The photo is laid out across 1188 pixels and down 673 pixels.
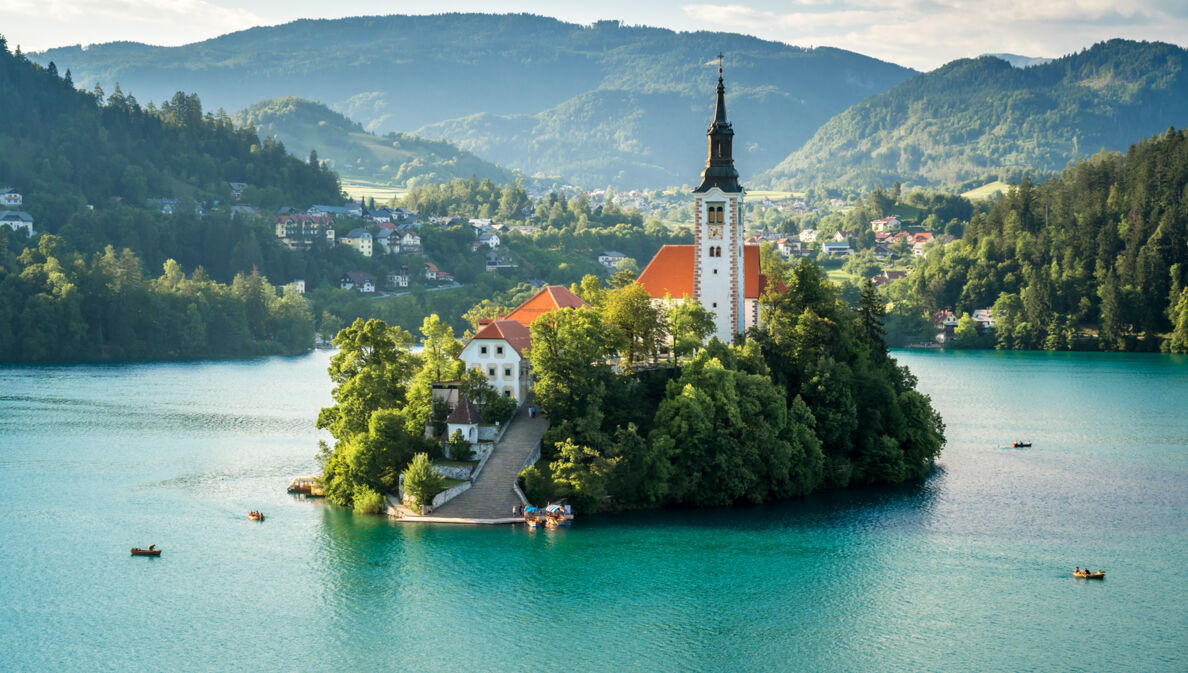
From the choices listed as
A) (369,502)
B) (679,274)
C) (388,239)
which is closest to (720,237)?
(679,274)

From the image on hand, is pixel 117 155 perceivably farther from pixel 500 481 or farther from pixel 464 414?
pixel 500 481

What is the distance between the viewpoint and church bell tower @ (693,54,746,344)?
6400cm

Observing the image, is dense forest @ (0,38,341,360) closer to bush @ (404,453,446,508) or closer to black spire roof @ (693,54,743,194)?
bush @ (404,453,446,508)

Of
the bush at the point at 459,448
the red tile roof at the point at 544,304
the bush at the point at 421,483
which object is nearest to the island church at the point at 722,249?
the red tile roof at the point at 544,304

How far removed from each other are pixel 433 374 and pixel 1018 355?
84.0m

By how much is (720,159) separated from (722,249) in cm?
476

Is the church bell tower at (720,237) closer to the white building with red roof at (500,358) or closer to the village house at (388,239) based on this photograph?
the white building with red roof at (500,358)

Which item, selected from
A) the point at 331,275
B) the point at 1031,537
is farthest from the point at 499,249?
the point at 1031,537

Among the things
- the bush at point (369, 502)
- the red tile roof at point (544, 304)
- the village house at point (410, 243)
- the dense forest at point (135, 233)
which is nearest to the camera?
the bush at point (369, 502)

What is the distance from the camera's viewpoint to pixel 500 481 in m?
53.3

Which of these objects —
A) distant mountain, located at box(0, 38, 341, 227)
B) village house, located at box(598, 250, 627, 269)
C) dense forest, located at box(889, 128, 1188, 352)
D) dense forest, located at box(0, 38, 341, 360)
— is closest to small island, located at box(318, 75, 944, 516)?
dense forest, located at box(0, 38, 341, 360)

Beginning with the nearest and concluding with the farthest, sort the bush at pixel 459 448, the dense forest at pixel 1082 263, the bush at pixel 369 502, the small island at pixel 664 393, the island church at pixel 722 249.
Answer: the bush at pixel 369 502
the small island at pixel 664 393
the bush at pixel 459 448
the island church at pixel 722 249
the dense forest at pixel 1082 263

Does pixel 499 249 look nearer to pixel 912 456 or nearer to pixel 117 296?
pixel 117 296

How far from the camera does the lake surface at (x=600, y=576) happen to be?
39344mm
